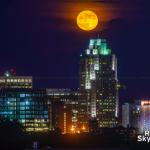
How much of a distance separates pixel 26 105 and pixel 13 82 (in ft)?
28.0

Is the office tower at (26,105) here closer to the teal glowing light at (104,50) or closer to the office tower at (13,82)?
the office tower at (13,82)

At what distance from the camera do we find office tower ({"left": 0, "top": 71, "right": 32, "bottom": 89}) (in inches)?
4085

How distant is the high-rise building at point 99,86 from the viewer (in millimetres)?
106750

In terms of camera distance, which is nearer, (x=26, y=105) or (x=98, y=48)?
(x=26, y=105)

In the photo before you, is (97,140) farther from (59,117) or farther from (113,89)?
(113,89)

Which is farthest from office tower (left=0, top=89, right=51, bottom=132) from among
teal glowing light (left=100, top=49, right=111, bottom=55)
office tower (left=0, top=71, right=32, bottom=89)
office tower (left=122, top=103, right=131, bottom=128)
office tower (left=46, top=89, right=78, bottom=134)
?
teal glowing light (left=100, top=49, right=111, bottom=55)

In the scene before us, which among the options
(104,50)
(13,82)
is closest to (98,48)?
(104,50)

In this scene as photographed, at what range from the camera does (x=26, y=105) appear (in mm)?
96250

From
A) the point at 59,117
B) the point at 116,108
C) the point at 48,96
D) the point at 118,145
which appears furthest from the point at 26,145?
the point at 116,108

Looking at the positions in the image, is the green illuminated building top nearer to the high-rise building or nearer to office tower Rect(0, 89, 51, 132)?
the high-rise building

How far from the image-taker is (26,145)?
131 ft

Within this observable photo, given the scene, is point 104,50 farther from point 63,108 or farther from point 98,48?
point 63,108

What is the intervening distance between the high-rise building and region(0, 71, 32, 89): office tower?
20.5 ft

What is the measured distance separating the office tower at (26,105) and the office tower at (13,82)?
5.53 metres
